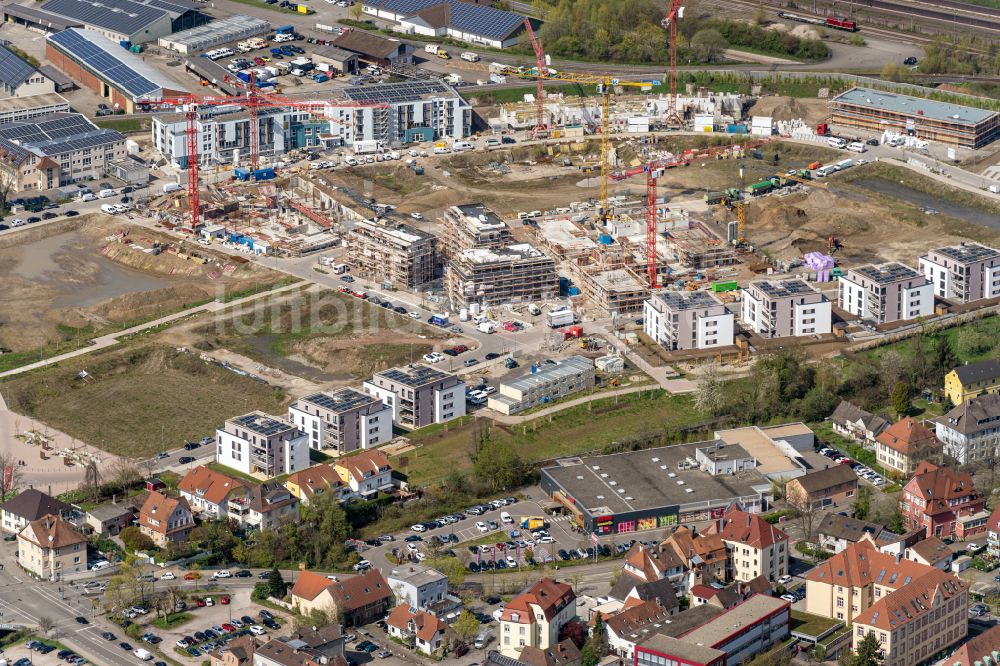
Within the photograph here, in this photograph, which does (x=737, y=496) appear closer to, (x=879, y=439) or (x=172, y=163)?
(x=879, y=439)

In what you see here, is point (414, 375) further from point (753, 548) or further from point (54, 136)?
point (54, 136)

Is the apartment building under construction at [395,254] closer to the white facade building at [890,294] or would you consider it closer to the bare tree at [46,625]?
the white facade building at [890,294]

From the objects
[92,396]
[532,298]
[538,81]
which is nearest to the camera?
[92,396]

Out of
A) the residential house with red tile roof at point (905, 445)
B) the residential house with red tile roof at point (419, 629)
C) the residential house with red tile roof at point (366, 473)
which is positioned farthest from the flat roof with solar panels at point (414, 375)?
the residential house with red tile roof at point (419, 629)

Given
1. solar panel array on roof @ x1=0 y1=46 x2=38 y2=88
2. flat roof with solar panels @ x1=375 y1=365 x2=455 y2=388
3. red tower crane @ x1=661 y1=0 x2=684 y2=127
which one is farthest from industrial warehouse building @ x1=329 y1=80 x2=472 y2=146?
flat roof with solar panels @ x1=375 y1=365 x2=455 y2=388

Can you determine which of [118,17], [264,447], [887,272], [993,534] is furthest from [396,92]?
[993,534]

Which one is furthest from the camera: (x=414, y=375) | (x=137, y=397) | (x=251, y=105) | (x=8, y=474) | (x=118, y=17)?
(x=118, y=17)

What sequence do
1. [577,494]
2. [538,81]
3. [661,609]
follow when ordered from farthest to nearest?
[538,81]
[577,494]
[661,609]

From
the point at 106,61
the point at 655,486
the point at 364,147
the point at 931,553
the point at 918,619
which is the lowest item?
the point at 655,486

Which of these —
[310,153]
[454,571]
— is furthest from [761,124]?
[454,571]
